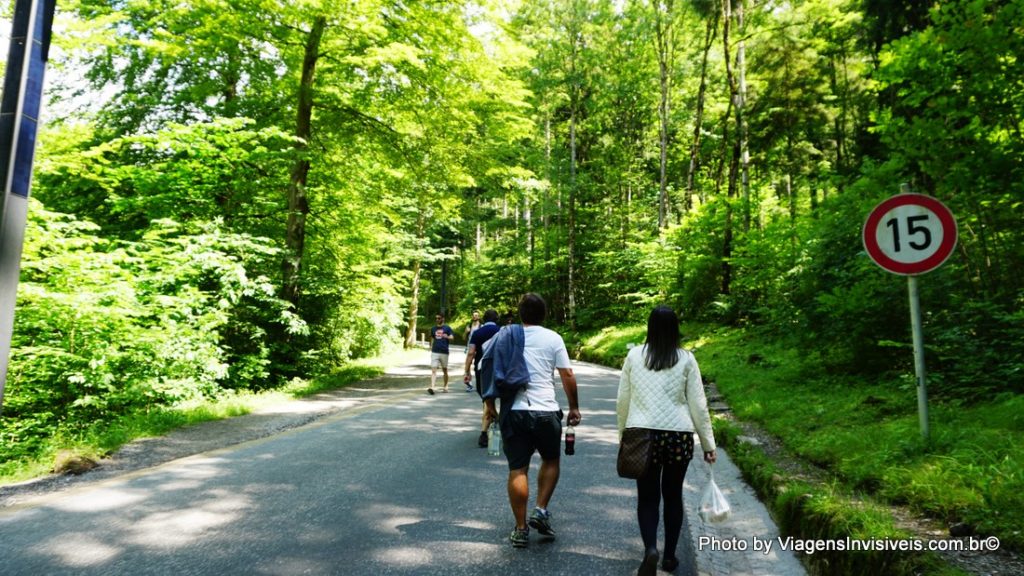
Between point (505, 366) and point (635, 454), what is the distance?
1.26 m

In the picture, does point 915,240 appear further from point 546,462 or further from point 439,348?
point 439,348

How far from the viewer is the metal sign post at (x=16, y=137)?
141 inches

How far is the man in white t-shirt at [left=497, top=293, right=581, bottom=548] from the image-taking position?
4293 millimetres

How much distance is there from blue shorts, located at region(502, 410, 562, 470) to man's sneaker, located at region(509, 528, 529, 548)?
0.46 metres

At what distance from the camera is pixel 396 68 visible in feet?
44.2

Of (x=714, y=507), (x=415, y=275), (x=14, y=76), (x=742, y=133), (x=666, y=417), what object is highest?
(x=742, y=133)

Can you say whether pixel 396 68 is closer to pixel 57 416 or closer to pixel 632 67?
pixel 57 416

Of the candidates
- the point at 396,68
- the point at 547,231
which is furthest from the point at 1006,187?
the point at 547,231

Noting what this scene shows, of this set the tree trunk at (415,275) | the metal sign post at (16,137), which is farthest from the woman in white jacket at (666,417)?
the tree trunk at (415,275)

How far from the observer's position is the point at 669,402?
3840mm

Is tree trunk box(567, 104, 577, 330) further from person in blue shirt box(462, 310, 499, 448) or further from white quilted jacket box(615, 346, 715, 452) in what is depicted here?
white quilted jacket box(615, 346, 715, 452)

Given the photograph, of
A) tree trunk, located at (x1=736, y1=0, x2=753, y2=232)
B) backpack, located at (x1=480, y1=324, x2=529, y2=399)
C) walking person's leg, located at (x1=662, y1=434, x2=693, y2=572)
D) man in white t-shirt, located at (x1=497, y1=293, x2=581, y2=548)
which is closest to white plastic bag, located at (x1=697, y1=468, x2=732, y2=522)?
walking person's leg, located at (x1=662, y1=434, x2=693, y2=572)

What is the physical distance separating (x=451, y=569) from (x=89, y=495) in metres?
4.19

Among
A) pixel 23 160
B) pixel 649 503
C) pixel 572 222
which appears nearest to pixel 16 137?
pixel 23 160
